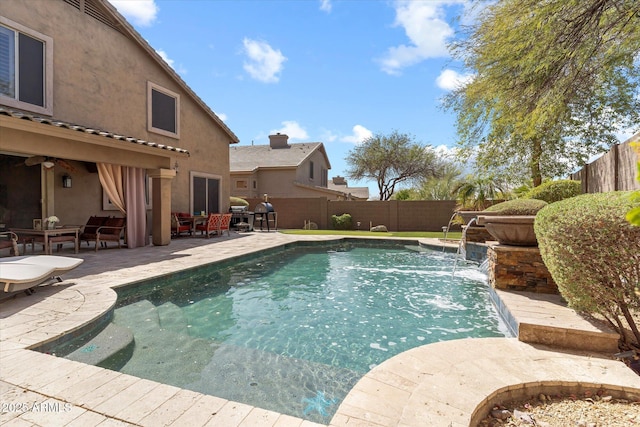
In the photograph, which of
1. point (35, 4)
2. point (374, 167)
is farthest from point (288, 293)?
point (374, 167)

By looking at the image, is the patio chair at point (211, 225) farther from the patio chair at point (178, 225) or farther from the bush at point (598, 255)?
the bush at point (598, 255)

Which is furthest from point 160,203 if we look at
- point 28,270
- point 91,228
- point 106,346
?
point 106,346

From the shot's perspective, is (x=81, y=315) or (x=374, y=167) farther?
(x=374, y=167)

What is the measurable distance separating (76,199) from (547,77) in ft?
41.9

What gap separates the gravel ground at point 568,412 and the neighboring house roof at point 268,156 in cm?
2144

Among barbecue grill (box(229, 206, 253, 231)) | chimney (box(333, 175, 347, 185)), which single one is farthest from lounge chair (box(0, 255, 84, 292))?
chimney (box(333, 175, 347, 185))

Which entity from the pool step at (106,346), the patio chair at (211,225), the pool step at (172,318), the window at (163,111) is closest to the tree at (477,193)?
the patio chair at (211,225)

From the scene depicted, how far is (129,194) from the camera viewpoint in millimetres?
9156

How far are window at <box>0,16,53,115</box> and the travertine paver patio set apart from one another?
24.6 feet

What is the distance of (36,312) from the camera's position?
12.8 feet

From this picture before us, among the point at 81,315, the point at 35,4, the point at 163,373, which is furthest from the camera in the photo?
the point at 35,4

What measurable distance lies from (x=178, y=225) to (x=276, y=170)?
40.3 feet

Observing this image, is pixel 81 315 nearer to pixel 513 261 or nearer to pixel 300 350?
pixel 300 350

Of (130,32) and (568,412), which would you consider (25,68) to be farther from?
(568,412)
